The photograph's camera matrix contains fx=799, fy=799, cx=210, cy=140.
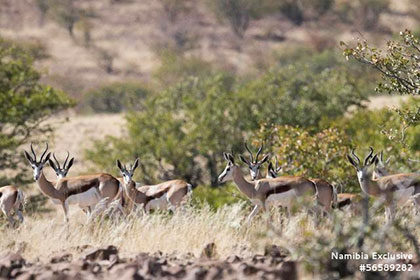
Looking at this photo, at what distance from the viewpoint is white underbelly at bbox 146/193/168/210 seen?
14.4 metres

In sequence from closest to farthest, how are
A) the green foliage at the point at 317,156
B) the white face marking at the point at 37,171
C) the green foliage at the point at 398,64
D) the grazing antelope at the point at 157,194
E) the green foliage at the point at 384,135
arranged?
1. the green foliage at the point at 398,64
2. the white face marking at the point at 37,171
3. the grazing antelope at the point at 157,194
4. the green foliage at the point at 317,156
5. the green foliage at the point at 384,135

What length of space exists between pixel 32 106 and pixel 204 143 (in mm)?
6429

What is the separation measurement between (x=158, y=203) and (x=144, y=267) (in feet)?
26.2

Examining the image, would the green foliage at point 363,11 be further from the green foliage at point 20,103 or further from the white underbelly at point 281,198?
the white underbelly at point 281,198

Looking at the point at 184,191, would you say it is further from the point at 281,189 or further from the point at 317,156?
the point at 317,156

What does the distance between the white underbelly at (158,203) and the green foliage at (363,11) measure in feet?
214

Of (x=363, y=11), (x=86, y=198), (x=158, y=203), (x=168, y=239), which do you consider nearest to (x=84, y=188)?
(x=86, y=198)

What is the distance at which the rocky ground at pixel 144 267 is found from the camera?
632cm

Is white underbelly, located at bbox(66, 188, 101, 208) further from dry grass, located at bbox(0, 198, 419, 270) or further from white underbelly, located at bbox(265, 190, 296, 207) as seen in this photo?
dry grass, located at bbox(0, 198, 419, 270)

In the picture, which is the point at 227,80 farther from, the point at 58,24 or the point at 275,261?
the point at 275,261

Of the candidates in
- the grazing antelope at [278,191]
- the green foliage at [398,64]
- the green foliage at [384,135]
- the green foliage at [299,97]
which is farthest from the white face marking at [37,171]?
the green foliage at [299,97]

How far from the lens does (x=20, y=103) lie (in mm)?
23969

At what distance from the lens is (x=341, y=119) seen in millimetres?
27672

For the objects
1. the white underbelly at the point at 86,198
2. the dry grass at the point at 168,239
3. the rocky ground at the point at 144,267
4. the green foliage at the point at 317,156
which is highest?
the rocky ground at the point at 144,267
